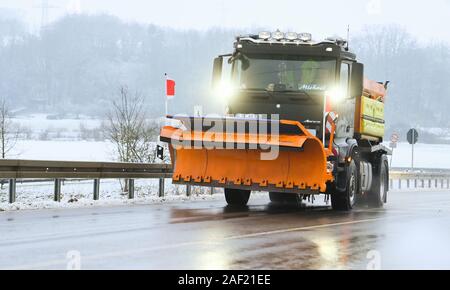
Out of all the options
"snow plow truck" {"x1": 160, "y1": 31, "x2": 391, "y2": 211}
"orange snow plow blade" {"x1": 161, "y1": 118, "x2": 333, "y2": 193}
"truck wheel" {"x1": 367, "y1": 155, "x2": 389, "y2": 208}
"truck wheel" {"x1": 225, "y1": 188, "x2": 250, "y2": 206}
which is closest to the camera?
"orange snow plow blade" {"x1": 161, "y1": 118, "x2": 333, "y2": 193}

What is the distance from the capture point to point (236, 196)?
1667cm

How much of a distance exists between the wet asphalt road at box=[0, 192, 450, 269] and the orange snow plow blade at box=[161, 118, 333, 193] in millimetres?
549

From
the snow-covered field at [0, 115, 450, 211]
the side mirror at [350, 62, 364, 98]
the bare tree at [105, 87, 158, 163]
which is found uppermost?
the side mirror at [350, 62, 364, 98]

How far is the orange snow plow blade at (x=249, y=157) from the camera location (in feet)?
45.3

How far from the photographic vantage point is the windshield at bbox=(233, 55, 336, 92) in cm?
1488

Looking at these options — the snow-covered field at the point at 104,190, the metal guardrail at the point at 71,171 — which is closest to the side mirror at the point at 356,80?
the snow-covered field at the point at 104,190

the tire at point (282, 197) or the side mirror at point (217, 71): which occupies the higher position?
the side mirror at point (217, 71)

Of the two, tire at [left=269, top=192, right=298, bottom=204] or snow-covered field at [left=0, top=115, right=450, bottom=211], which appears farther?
tire at [left=269, top=192, right=298, bottom=204]

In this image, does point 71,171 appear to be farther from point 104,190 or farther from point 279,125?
point 104,190

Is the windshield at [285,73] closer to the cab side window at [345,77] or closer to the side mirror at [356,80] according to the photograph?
the cab side window at [345,77]

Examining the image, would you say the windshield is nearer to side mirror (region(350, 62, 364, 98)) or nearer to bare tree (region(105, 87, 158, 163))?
side mirror (region(350, 62, 364, 98))

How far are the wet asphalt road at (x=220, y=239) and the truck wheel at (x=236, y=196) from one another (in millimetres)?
1659

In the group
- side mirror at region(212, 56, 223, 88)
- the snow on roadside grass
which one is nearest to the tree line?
the snow on roadside grass
